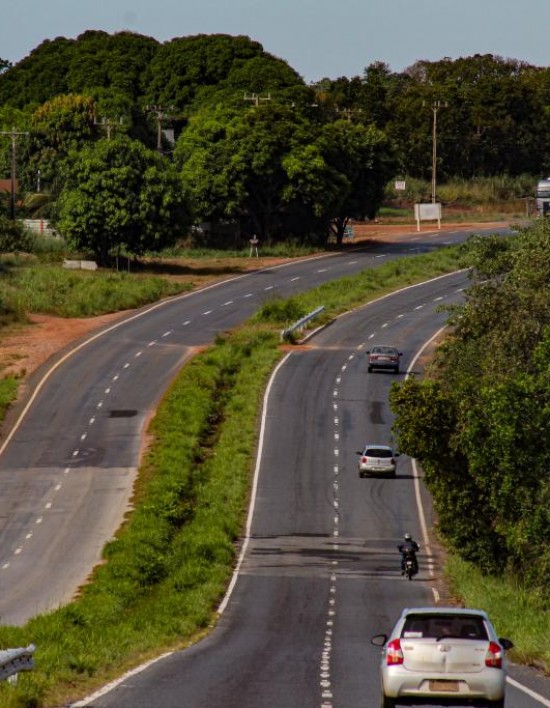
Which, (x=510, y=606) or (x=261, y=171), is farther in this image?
(x=261, y=171)

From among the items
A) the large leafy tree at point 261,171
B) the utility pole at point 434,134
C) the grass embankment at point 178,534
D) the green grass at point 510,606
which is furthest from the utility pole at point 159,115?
the green grass at point 510,606

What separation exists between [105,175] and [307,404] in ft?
155

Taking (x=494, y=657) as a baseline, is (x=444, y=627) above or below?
above

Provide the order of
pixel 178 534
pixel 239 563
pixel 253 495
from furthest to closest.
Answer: pixel 253 495, pixel 178 534, pixel 239 563

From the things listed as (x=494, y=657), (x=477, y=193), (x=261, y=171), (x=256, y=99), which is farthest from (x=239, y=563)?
(x=477, y=193)

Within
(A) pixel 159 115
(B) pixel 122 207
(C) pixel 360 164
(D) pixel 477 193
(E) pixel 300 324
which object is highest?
(A) pixel 159 115

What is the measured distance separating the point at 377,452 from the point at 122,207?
5904cm

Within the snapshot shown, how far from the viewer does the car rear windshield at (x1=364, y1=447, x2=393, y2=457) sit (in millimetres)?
71312

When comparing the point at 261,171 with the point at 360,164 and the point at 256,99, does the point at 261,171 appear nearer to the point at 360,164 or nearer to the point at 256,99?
the point at 360,164

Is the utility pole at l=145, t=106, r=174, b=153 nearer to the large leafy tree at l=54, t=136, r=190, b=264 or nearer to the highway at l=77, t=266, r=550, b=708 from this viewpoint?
the large leafy tree at l=54, t=136, r=190, b=264

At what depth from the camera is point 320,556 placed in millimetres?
55969

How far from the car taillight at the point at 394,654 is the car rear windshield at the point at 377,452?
165 feet

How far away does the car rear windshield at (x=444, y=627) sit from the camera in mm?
20938

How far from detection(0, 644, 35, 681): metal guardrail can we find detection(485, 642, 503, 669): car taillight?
22.6 ft
